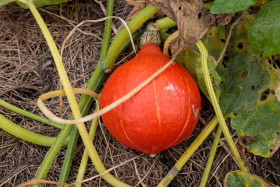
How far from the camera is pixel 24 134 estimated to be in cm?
137

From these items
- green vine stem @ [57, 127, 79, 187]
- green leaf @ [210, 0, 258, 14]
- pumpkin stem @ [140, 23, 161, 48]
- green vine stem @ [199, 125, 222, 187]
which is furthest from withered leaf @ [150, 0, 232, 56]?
green vine stem @ [57, 127, 79, 187]

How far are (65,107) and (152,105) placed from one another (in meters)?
0.51

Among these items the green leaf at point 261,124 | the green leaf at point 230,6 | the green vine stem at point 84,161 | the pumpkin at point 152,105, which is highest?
the green leaf at point 230,6

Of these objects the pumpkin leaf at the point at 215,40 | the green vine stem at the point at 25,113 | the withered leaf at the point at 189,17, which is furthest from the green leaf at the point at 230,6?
the green vine stem at the point at 25,113

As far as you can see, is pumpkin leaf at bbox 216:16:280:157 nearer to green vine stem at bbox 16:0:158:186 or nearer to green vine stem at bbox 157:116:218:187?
green vine stem at bbox 157:116:218:187

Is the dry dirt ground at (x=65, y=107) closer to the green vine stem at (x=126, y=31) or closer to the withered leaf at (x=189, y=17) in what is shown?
the green vine stem at (x=126, y=31)

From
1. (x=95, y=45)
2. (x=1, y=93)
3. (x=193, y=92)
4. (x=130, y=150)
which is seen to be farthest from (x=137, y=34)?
(x=1, y=93)

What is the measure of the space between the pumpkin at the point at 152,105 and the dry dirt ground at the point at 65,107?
0.72ft

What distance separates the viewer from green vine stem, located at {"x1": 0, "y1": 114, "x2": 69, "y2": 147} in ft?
4.35

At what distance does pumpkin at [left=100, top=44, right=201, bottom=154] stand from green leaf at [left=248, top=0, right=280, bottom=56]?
0.90ft

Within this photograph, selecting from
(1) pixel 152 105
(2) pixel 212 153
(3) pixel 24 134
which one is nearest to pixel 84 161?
(3) pixel 24 134

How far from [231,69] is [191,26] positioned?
402 millimetres

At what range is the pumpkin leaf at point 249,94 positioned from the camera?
1.23m

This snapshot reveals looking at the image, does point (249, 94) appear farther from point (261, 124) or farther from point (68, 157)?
point (68, 157)
